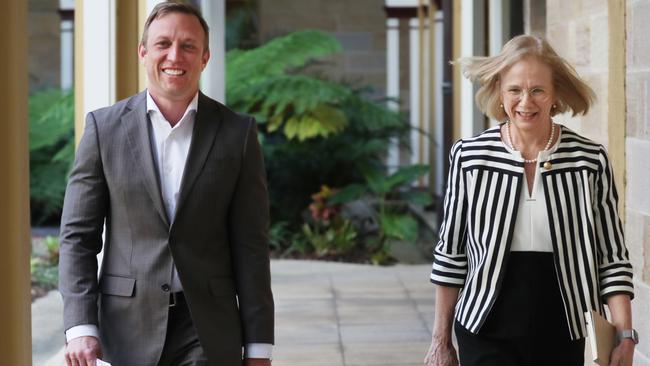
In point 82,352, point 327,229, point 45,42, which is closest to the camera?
point 82,352

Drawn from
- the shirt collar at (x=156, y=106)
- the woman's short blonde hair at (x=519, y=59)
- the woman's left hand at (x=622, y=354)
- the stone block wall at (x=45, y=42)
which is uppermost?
the stone block wall at (x=45, y=42)

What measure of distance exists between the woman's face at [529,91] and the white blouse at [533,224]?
5.1 inches

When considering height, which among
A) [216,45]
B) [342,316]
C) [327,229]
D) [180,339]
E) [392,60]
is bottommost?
[342,316]

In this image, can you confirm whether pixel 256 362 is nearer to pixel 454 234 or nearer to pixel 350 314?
pixel 454 234

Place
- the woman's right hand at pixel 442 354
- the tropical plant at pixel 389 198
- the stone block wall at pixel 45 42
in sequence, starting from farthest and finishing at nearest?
the stone block wall at pixel 45 42 < the tropical plant at pixel 389 198 < the woman's right hand at pixel 442 354

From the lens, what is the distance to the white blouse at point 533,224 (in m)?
2.81

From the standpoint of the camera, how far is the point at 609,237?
9.35ft

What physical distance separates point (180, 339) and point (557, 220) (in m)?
0.92

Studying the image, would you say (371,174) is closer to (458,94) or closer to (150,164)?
(458,94)

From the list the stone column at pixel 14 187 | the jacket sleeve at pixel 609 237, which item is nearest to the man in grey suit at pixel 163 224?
the stone column at pixel 14 187

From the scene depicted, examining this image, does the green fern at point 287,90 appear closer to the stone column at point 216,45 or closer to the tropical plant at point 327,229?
the tropical plant at point 327,229

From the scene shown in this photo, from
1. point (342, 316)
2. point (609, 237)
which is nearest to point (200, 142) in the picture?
point (609, 237)

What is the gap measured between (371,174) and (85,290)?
9077 mm

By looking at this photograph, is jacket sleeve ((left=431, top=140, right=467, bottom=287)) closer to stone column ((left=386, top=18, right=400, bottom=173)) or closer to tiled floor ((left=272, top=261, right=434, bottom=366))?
tiled floor ((left=272, top=261, right=434, bottom=366))
